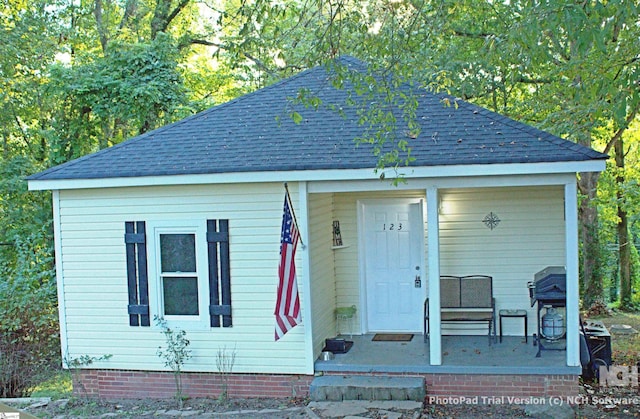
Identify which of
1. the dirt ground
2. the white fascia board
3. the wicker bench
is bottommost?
the dirt ground

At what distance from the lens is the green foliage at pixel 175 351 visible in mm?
8453

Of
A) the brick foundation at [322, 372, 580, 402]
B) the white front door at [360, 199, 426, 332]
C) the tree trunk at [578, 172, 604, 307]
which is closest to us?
the brick foundation at [322, 372, 580, 402]

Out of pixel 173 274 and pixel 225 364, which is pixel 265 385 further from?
pixel 173 274

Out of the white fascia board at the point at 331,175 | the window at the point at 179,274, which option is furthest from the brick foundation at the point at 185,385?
the white fascia board at the point at 331,175

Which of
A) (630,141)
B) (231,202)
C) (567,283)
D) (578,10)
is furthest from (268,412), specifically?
(630,141)

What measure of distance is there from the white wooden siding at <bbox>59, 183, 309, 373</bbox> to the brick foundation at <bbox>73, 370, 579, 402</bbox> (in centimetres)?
13

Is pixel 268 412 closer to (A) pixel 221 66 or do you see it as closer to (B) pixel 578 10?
(B) pixel 578 10

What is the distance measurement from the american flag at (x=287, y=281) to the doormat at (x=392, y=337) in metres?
1.93

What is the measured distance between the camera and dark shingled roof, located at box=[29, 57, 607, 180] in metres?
7.74

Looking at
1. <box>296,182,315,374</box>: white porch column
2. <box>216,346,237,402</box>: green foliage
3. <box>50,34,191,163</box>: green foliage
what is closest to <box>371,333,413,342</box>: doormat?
<box>296,182,315,374</box>: white porch column

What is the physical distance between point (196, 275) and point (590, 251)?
11.1m

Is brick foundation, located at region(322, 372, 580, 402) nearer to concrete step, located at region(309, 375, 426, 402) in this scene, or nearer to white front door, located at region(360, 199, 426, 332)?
concrete step, located at region(309, 375, 426, 402)

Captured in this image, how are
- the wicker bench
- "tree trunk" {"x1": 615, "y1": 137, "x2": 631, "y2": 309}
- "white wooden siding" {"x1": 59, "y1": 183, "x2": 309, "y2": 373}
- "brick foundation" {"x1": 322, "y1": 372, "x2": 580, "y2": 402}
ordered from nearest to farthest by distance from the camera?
"brick foundation" {"x1": 322, "y1": 372, "x2": 580, "y2": 402}
"white wooden siding" {"x1": 59, "y1": 183, "x2": 309, "y2": 373}
the wicker bench
"tree trunk" {"x1": 615, "y1": 137, "x2": 631, "y2": 309}

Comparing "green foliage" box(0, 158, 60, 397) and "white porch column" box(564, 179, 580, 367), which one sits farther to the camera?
"green foliage" box(0, 158, 60, 397)
